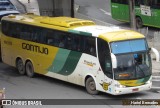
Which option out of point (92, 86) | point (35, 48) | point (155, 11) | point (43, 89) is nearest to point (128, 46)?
point (92, 86)

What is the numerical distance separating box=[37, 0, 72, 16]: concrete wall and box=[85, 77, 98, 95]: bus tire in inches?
863

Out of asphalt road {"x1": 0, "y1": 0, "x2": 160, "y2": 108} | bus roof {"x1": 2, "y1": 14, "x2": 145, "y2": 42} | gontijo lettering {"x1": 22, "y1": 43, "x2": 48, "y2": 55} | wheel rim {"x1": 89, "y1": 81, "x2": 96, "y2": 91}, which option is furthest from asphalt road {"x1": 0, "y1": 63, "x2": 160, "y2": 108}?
bus roof {"x1": 2, "y1": 14, "x2": 145, "y2": 42}

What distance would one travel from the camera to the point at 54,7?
4016 cm

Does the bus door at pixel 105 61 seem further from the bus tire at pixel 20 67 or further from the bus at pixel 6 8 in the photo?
the bus at pixel 6 8

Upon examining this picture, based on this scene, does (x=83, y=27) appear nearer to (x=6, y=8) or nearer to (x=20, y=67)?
(x=20, y=67)

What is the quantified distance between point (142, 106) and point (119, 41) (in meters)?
2.72

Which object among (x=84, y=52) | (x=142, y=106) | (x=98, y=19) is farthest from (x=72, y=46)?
(x=98, y=19)

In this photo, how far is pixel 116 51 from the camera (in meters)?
17.2

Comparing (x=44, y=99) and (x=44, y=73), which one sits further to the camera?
(x=44, y=73)

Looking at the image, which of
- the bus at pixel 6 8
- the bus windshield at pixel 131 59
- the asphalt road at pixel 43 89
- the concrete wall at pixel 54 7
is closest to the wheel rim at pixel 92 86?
the asphalt road at pixel 43 89

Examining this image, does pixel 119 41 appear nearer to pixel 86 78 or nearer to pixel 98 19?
pixel 86 78

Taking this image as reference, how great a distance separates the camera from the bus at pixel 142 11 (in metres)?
32.5

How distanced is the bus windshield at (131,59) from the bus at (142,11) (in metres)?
14.9

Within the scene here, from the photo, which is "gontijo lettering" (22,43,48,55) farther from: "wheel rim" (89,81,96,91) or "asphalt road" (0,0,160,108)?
"wheel rim" (89,81,96,91)
